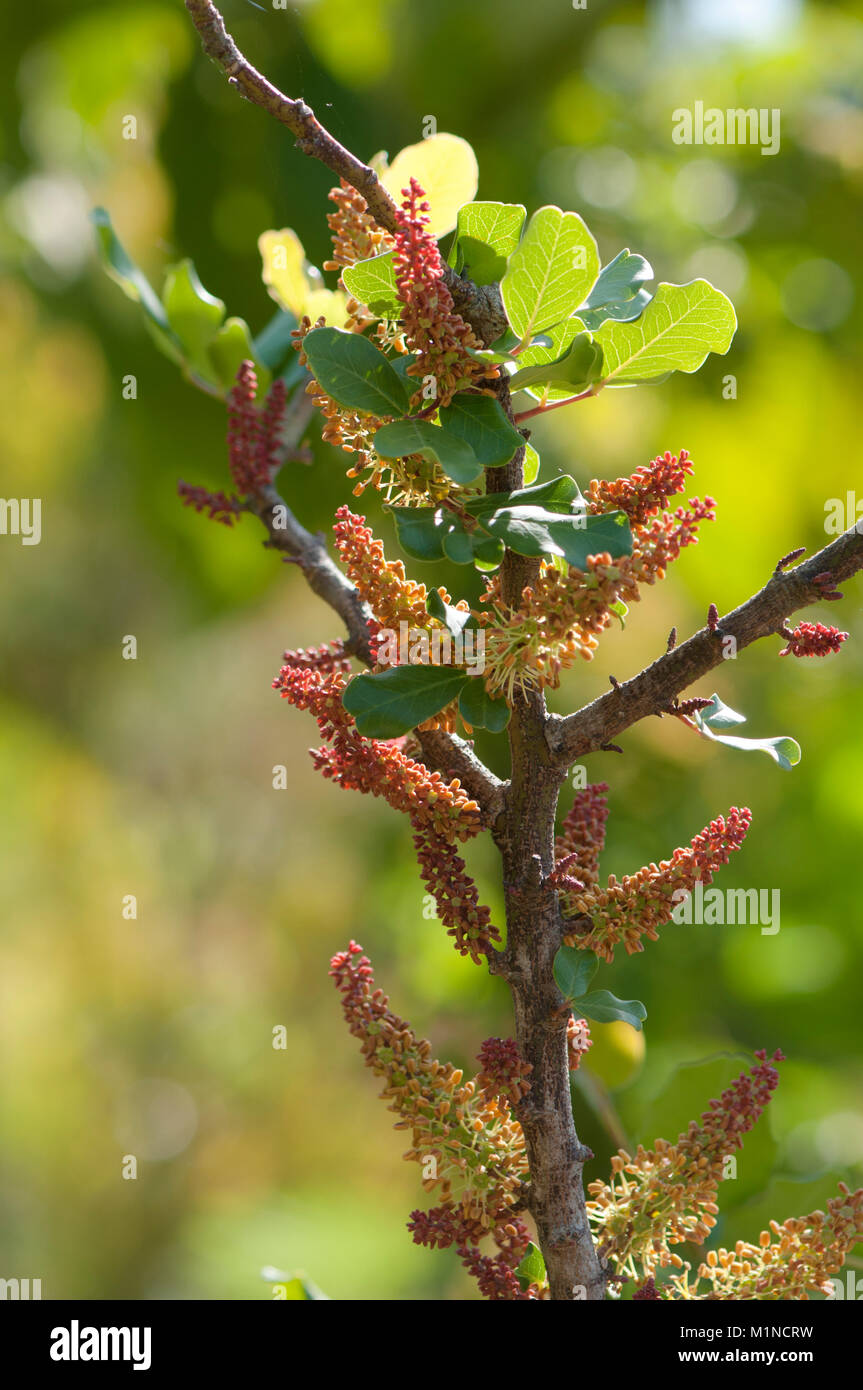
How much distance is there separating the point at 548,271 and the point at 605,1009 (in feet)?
0.49

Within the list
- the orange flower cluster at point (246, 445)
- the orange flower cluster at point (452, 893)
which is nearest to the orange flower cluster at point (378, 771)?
the orange flower cluster at point (452, 893)

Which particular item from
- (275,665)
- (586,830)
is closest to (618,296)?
(586,830)

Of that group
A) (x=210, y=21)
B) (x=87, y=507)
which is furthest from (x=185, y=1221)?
(x=210, y=21)

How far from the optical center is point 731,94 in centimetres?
116

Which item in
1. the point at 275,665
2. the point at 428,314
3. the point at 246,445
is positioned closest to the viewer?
the point at 428,314

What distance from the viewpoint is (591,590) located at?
7.8 inches

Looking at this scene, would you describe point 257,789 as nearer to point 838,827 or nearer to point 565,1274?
point 838,827

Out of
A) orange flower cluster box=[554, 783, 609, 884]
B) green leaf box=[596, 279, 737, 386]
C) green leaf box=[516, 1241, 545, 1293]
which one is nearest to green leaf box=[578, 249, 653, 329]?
green leaf box=[596, 279, 737, 386]

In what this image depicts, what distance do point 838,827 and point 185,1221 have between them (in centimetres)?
161

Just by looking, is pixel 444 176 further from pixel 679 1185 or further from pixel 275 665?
pixel 275 665

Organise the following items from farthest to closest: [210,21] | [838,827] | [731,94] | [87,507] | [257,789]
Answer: [257,789] < [87,507] < [731,94] < [838,827] < [210,21]

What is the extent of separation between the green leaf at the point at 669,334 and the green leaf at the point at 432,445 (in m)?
0.05

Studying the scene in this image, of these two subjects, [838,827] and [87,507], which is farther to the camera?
[87,507]
